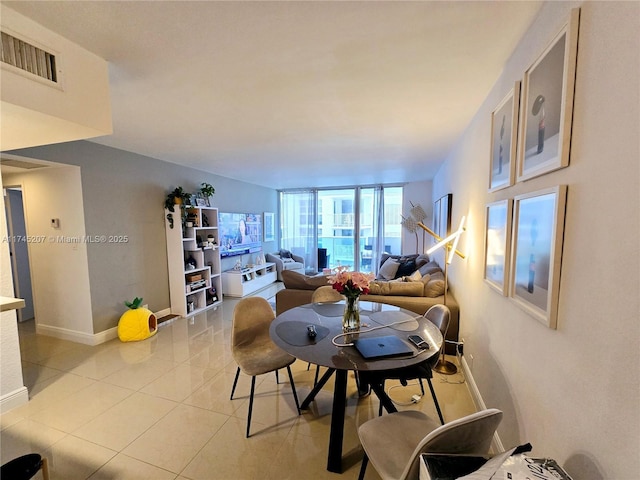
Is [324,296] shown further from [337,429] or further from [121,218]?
[121,218]

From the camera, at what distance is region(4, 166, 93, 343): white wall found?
3.04 metres

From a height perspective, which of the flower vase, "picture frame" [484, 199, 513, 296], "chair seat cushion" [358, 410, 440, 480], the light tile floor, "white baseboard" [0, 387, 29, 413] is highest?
"picture frame" [484, 199, 513, 296]

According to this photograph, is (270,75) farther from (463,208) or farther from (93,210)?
(93,210)

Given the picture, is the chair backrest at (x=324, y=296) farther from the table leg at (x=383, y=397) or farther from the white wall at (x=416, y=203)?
the white wall at (x=416, y=203)

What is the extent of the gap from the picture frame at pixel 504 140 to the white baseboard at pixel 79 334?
4.37 meters

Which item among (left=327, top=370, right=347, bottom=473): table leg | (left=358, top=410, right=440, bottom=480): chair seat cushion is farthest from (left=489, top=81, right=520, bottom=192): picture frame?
(left=327, top=370, right=347, bottom=473): table leg

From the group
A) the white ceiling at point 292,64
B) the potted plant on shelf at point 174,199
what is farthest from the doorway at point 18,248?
the white ceiling at point 292,64

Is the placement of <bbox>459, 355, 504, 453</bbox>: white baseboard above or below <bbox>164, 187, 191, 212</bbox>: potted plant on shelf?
below

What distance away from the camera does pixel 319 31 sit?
4.28 feet

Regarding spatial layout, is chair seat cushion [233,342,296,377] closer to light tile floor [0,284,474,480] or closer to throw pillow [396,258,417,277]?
light tile floor [0,284,474,480]

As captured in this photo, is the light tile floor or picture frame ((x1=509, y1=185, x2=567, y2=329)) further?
the light tile floor

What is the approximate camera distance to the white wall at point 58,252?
3035 mm

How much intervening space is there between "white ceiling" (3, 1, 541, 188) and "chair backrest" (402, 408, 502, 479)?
5.58ft

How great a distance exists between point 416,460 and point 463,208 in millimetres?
2458
